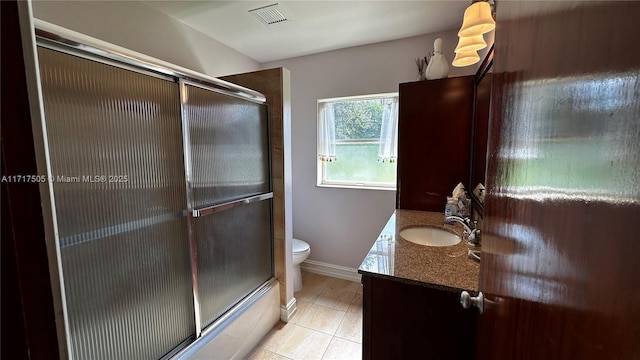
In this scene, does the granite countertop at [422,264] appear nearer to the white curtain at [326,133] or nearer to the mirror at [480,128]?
the mirror at [480,128]

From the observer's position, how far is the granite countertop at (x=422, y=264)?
997 mm

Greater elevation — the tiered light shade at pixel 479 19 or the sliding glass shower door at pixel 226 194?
the tiered light shade at pixel 479 19

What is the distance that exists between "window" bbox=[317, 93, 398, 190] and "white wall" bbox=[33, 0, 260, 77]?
114cm

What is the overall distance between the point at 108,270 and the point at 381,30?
2.46 metres

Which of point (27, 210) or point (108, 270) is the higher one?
point (27, 210)

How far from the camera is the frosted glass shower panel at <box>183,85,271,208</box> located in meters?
1.35

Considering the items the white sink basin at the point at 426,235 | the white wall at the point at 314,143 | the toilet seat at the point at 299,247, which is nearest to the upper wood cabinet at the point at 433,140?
the white sink basin at the point at 426,235

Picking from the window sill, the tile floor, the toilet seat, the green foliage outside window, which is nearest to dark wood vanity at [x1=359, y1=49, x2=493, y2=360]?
the window sill

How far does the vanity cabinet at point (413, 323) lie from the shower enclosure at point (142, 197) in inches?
36.1

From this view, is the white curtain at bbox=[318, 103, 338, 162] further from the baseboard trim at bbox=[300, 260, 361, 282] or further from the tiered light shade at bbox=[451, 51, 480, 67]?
the tiered light shade at bbox=[451, 51, 480, 67]

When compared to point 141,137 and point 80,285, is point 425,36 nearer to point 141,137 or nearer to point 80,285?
point 141,137

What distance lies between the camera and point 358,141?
2.72 metres

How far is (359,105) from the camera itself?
8.74 feet

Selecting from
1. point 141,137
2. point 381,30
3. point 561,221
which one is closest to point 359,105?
point 381,30
